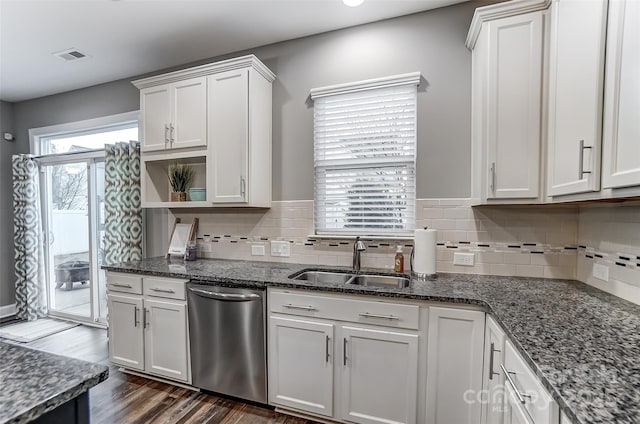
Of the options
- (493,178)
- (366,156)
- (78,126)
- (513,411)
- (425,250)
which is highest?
(78,126)

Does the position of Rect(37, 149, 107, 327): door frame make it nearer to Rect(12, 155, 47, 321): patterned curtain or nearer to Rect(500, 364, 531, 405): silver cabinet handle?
Rect(12, 155, 47, 321): patterned curtain

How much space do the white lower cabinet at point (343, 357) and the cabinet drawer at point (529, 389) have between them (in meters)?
0.52

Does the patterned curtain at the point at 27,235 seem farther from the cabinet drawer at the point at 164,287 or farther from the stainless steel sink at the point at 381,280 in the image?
the stainless steel sink at the point at 381,280

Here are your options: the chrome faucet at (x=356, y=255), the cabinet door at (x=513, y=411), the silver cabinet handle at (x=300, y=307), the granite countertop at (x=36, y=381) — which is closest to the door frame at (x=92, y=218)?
the silver cabinet handle at (x=300, y=307)

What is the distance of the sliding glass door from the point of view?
12.0 ft

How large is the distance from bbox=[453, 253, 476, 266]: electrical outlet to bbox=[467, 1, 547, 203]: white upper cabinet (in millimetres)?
483

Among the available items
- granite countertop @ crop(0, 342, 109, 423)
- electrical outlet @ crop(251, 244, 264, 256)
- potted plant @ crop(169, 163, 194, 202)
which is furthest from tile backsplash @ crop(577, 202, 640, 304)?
potted plant @ crop(169, 163, 194, 202)

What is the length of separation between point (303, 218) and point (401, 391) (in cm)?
149

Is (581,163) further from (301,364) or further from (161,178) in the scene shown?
(161,178)

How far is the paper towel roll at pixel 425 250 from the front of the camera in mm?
2070

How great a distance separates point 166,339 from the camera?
234cm

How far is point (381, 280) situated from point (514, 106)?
56.2 inches

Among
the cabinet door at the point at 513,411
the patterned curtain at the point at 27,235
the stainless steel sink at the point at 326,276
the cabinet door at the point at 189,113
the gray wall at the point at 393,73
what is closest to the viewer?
the cabinet door at the point at 513,411

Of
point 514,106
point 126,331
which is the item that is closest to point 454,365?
point 514,106
